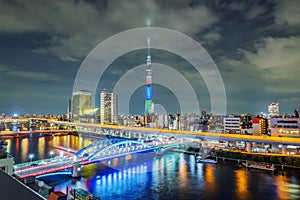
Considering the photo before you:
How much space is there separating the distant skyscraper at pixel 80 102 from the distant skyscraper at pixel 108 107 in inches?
97.5

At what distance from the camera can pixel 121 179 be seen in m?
6.63

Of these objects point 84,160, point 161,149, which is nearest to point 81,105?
point 161,149

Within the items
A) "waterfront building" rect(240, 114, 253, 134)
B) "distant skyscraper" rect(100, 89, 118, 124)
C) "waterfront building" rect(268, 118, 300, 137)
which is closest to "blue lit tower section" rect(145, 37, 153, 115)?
"distant skyscraper" rect(100, 89, 118, 124)

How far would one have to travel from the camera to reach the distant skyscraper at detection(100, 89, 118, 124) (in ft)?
121

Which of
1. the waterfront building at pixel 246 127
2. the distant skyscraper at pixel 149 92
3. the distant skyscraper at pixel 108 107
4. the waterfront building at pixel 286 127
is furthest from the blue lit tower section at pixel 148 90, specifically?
the waterfront building at pixel 286 127

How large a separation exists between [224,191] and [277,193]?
1.27 metres

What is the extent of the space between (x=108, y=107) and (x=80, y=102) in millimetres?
4808

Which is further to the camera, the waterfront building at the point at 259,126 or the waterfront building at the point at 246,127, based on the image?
the waterfront building at the point at 246,127

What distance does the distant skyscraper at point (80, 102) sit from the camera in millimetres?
37391

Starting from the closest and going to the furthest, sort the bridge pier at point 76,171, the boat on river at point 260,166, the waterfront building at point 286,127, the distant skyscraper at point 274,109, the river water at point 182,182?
the river water at point 182,182 < the bridge pier at point 76,171 < the boat on river at point 260,166 < the waterfront building at point 286,127 < the distant skyscraper at point 274,109

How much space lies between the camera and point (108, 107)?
3906cm

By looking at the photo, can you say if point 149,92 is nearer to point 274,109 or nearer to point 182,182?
point 274,109

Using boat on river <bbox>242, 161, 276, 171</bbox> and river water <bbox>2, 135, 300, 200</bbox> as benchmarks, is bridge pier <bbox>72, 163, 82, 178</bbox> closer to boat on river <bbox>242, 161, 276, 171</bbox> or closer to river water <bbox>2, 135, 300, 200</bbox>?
river water <bbox>2, 135, 300, 200</bbox>

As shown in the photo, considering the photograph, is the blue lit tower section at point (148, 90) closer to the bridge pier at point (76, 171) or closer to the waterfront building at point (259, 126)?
the waterfront building at point (259, 126)
